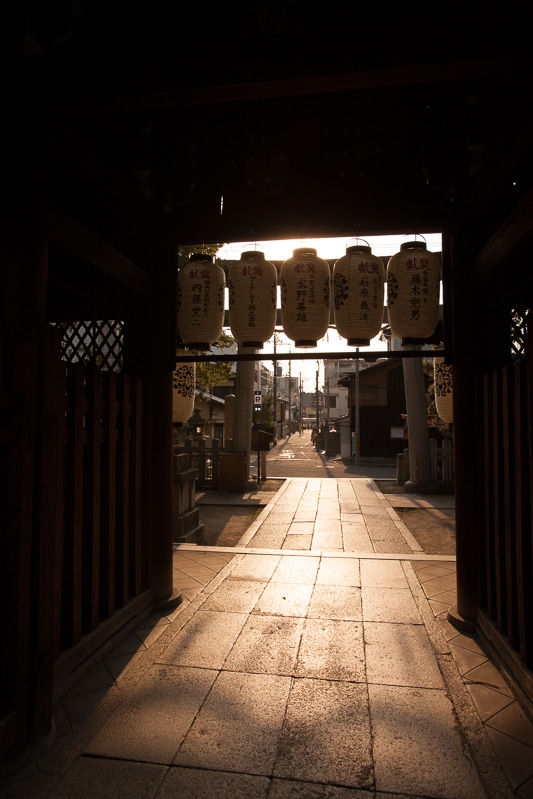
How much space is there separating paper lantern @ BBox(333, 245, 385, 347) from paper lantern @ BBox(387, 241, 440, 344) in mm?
146

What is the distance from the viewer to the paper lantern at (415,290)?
4.09 metres

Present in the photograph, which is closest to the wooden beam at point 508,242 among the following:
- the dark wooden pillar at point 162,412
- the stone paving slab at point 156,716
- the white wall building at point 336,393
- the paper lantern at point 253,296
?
the paper lantern at point 253,296

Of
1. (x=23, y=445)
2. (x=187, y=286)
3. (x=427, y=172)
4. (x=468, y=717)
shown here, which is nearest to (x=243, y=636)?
(x=468, y=717)

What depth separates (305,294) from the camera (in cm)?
418

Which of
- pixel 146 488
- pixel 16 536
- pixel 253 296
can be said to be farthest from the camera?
pixel 146 488

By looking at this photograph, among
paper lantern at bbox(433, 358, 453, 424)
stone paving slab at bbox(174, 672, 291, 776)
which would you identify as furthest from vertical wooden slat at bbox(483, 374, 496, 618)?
stone paving slab at bbox(174, 672, 291, 776)

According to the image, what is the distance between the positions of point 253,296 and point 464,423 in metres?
2.25

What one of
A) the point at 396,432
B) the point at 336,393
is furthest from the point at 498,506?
the point at 336,393

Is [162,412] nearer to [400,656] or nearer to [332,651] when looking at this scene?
[332,651]

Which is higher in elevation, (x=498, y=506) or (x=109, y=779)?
(x=498, y=506)

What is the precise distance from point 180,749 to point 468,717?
174 cm

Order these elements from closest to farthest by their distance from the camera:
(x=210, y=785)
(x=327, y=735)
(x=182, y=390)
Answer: (x=210, y=785), (x=327, y=735), (x=182, y=390)

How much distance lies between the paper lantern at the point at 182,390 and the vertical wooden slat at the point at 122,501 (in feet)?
4.82

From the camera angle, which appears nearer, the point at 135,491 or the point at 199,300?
the point at 135,491
